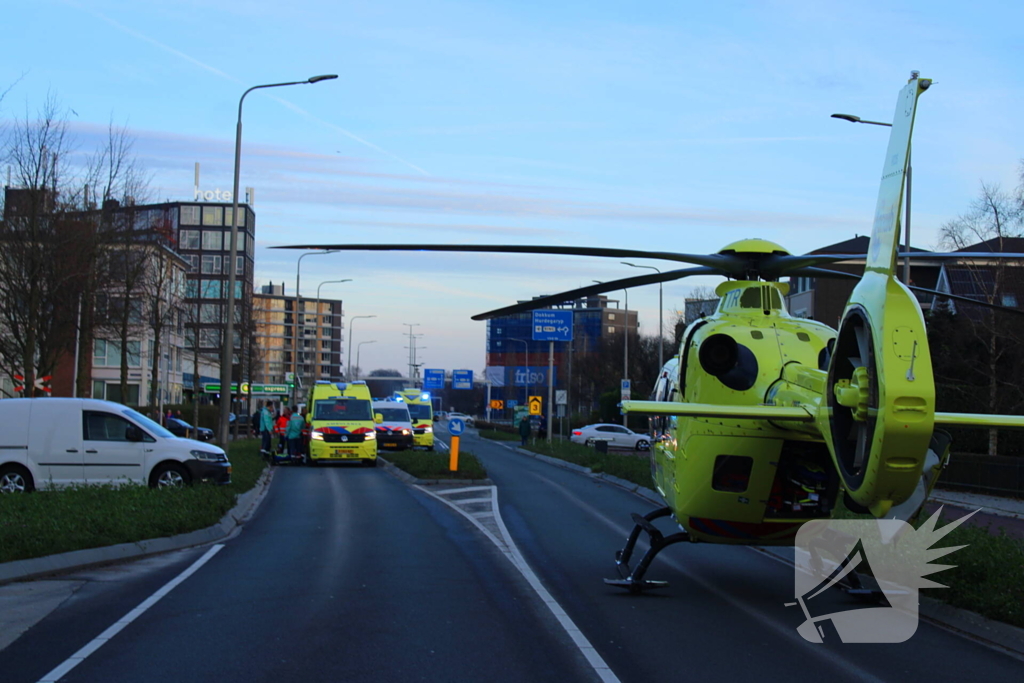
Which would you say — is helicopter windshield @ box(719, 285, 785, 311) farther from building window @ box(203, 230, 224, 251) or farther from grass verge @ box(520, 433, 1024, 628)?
building window @ box(203, 230, 224, 251)

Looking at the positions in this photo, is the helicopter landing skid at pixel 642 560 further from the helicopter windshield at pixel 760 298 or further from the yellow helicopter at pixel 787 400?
the helicopter windshield at pixel 760 298

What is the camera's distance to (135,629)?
891 cm

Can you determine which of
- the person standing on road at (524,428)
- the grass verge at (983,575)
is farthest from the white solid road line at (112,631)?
the person standing on road at (524,428)

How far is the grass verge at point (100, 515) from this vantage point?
1245cm

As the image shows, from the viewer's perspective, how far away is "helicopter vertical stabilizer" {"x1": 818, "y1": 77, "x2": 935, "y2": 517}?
21.1ft

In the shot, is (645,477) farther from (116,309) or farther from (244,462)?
(116,309)

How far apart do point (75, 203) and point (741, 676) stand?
81.7ft

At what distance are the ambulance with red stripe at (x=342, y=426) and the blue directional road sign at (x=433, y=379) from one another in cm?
4376

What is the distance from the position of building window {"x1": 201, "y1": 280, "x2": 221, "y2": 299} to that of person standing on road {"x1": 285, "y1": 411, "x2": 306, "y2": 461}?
79110 millimetres

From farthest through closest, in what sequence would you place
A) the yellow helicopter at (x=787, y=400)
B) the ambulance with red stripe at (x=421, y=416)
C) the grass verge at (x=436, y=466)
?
1. the ambulance with red stripe at (x=421, y=416)
2. the grass verge at (x=436, y=466)
3. the yellow helicopter at (x=787, y=400)

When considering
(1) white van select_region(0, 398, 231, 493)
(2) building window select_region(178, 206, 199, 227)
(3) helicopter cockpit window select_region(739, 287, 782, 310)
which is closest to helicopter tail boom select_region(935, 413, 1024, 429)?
(3) helicopter cockpit window select_region(739, 287, 782, 310)

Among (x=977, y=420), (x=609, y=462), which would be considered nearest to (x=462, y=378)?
(x=609, y=462)

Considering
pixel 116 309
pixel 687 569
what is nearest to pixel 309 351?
pixel 116 309

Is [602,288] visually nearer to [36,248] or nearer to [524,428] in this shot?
[36,248]
